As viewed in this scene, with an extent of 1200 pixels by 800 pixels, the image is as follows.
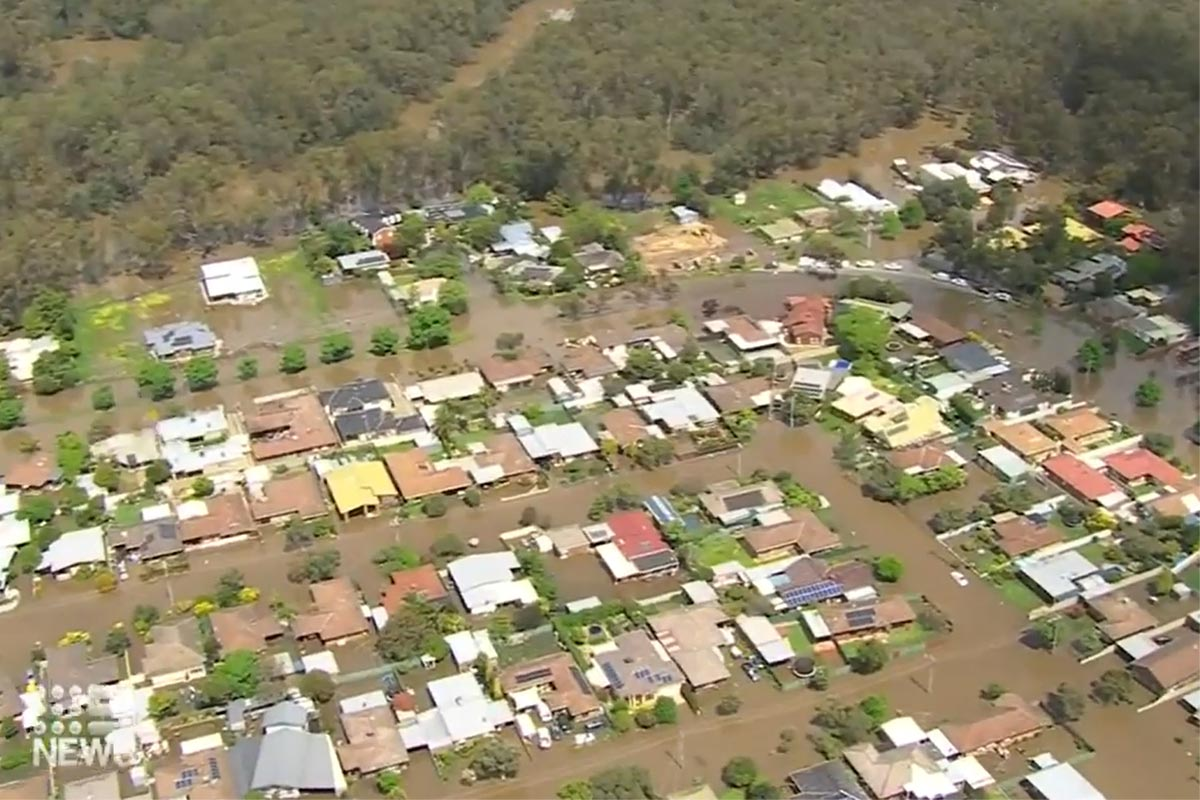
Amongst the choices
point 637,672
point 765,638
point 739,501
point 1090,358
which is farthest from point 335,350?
point 1090,358

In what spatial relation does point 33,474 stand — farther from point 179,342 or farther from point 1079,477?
point 1079,477

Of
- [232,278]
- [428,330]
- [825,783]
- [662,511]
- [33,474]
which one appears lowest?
[232,278]

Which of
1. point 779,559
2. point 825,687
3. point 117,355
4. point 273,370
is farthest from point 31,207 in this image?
point 825,687

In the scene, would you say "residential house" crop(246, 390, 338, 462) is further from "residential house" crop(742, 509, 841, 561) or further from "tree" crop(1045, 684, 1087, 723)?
"tree" crop(1045, 684, 1087, 723)

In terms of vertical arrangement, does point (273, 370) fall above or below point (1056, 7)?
below

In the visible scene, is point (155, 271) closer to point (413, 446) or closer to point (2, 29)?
point (413, 446)

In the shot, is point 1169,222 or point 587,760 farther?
point 1169,222
